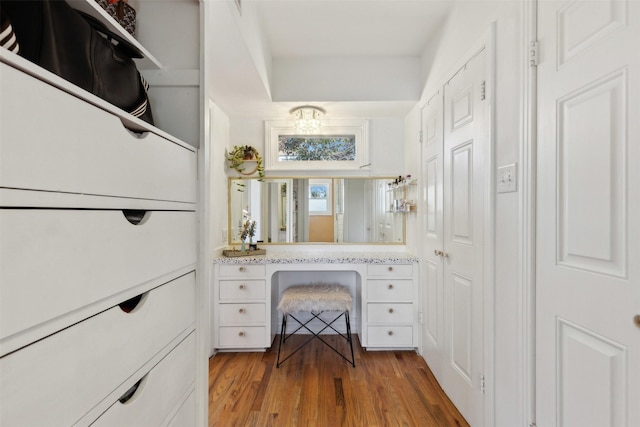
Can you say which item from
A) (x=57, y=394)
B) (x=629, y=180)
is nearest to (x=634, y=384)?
(x=629, y=180)

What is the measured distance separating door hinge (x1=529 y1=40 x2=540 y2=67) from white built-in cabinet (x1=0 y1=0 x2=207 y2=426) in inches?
50.4

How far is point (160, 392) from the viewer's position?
0.84m

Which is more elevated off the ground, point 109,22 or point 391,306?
point 109,22

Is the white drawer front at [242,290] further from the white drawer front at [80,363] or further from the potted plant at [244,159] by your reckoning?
the white drawer front at [80,363]

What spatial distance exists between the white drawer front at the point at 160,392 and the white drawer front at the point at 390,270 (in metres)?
1.58

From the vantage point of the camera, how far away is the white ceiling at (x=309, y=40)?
5.66ft

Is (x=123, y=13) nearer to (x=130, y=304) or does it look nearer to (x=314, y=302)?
(x=130, y=304)

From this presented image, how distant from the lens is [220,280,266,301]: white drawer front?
2.34 metres

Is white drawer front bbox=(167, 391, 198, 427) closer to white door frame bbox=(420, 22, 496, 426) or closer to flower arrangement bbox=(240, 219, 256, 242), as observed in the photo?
white door frame bbox=(420, 22, 496, 426)

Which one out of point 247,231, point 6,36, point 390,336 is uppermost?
point 6,36

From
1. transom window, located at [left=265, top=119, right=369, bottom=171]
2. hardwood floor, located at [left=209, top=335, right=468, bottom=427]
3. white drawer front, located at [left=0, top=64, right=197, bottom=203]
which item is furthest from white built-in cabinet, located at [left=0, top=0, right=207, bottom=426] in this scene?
transom window, located at [left=265, top=119, right=369, bottom=171]

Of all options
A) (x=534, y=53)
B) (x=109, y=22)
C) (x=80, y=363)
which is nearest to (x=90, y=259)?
(x=80, y=363)

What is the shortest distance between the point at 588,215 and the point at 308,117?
2181 mm

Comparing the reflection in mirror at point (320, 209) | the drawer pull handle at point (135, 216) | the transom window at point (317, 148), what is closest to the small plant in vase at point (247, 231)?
the reflection in mirror at point (320, 209)
